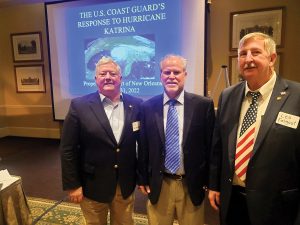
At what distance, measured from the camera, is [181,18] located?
13.4 feet

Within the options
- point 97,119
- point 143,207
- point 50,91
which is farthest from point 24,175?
point 97,119

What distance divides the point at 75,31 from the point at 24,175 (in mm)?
2630

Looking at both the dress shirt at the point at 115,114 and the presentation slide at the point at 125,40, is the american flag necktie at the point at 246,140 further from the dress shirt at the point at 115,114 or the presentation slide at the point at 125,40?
the presentation slide at the point at 125,40

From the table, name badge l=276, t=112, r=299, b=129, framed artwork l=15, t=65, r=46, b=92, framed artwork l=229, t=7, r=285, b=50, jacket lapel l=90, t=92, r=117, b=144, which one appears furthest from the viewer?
framed artwork l=15, t=65, r=46, b=92

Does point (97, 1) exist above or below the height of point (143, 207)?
above

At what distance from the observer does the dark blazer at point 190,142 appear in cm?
162

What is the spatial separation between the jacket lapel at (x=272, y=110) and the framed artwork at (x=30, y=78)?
213 inches

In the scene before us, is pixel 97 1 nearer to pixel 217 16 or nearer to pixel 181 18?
pixel 181 18

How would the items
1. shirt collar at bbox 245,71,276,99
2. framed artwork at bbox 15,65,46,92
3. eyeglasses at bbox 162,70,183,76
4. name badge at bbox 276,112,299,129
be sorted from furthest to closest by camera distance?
framed artwork at bbox 15,65,46,92 < eyeglasses at bbox 162,70,183,76 < shirt collar at bbox 245,71,276,99 < name badge at bbox 276,112,299,129

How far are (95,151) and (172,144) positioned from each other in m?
0.51

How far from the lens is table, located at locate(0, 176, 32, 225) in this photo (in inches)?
75.8

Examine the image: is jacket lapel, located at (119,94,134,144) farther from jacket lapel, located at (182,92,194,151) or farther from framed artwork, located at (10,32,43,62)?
framed artwork, located at (10,32,43,62)

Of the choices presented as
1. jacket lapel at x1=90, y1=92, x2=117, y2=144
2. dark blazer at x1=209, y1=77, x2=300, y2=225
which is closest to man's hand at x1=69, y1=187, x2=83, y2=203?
jacket lapel at x1=90, y1=92, x2=117, y2=144

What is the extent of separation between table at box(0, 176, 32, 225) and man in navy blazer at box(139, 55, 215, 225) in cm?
106
